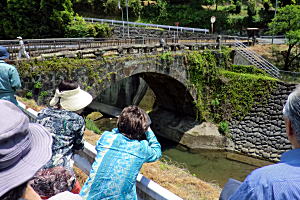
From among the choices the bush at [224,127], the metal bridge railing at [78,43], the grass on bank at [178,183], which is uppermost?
the metal bridge railing at [78,43]

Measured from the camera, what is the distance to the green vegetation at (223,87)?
47.2ft

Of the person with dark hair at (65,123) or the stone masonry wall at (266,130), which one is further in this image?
the stone masonry wall at (266,130)

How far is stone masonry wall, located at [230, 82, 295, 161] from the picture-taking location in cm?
1339

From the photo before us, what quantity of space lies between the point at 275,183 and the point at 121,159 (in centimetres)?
155

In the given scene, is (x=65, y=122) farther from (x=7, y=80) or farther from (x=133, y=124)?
(x=7, y=80)

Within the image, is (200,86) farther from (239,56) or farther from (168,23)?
(168,23)

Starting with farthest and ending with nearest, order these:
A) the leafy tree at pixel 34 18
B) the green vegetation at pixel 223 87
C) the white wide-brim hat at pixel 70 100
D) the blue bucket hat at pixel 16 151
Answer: the leafy tree at pixel 34 18 → the green vegetation at pixel 223 87 → the white wide-brim hat at pixel 70 100 → the blue bucket hat at pixel 16 151

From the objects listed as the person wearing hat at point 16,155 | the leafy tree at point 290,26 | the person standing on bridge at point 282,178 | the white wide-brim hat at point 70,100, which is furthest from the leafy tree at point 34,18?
the person standing on bridge at point 282,178

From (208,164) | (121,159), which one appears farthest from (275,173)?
(208,164)

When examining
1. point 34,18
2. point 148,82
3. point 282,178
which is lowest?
point 148,82

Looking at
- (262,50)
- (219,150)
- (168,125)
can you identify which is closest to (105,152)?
(219,150)

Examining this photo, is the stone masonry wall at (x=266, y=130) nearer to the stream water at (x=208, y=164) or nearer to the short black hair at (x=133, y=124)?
the stream water at (x=208, y=164)

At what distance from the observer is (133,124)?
111 inches

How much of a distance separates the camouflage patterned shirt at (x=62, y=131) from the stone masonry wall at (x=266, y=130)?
1292 centimetres
